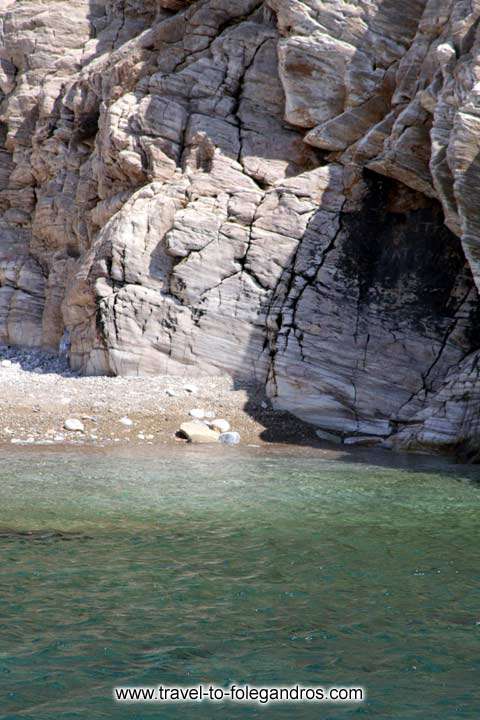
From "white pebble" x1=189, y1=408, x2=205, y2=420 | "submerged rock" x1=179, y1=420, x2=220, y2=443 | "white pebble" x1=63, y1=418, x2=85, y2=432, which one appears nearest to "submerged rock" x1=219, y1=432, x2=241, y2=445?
"submerged rock" x1=179, y1=420, x2=220, y2=443

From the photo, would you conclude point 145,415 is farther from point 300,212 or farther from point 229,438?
point 300,212

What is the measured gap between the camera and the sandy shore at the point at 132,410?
21.7m

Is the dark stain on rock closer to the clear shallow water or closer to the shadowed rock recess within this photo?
the shadowed rock recess

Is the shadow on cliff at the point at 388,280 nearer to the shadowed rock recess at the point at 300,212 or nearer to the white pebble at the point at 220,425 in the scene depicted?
the shadowed rock recess at the point at 300,212

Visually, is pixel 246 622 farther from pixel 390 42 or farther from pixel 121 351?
pixel 390 42

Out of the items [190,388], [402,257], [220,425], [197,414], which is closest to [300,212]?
[402,257]

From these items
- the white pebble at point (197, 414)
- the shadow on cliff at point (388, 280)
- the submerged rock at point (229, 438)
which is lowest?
the white pebble at point (197, 414)

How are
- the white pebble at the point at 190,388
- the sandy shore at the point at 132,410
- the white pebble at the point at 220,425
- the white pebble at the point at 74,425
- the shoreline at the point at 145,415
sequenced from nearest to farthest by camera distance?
1. the shoreline at the point at 145,415
2. the sandy shore at the point at 132,410
3. the white pebble at the point at 74,425
4. the white pebble at the point at 220,425
5. the white pebble at the point at 190,388

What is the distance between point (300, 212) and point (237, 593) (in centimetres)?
1827

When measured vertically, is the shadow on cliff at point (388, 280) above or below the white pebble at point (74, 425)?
above

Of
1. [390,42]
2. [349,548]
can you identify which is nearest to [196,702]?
[349,548]

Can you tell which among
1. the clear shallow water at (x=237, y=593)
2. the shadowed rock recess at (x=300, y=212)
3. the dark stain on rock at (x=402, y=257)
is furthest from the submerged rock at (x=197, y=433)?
the dark stain on rock at (x=402, y=257)

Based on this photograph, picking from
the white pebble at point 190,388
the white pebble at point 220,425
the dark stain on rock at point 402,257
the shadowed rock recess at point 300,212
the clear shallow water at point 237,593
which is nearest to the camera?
the clear shallow water at point 237,593

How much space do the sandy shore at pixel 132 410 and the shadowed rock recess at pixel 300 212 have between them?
0.88 m
